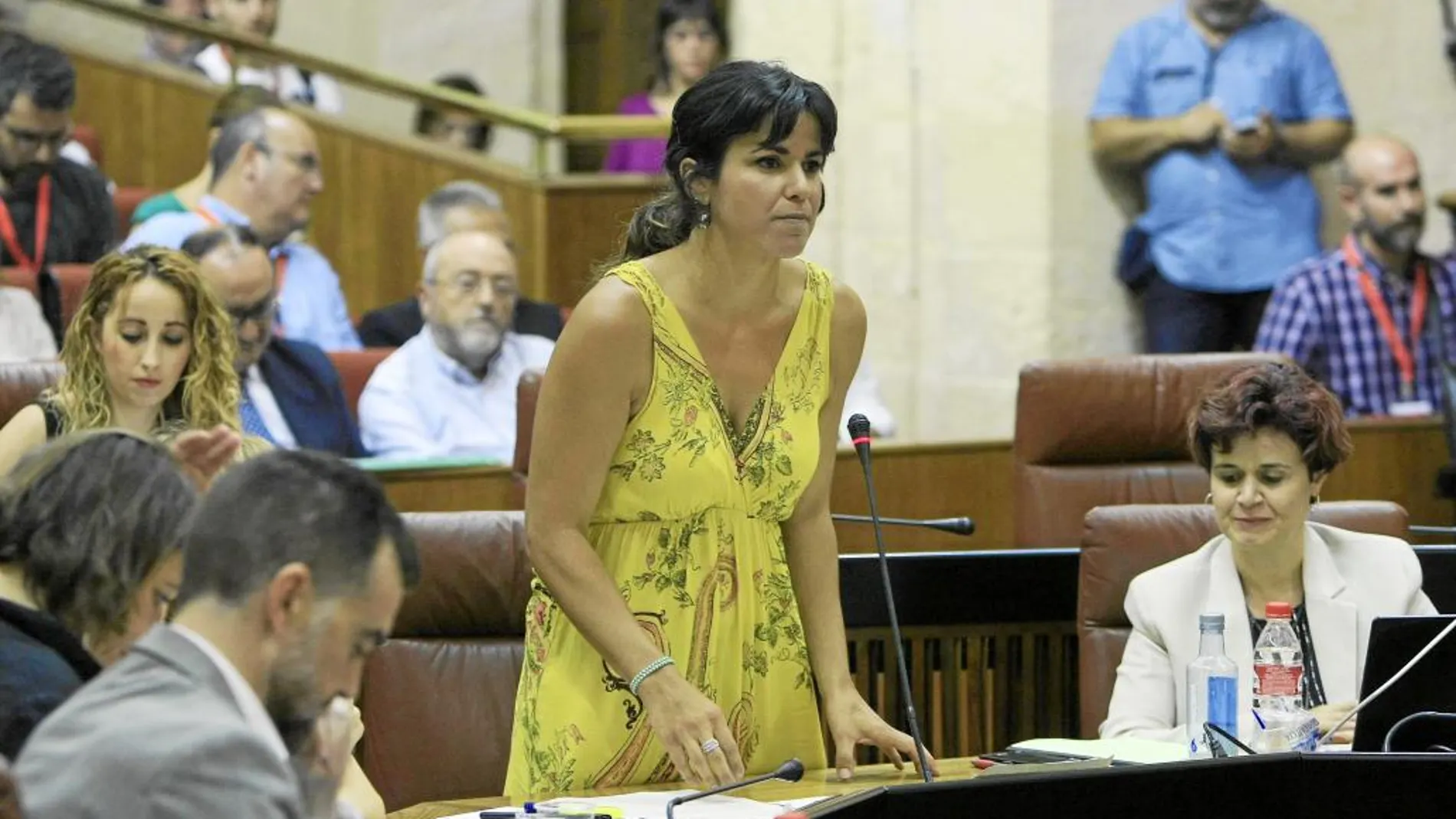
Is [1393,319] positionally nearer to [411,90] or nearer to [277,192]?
[277,192]

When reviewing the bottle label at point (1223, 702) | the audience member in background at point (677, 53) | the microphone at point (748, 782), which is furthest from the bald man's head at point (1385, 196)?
the microphone at point (748, 782)

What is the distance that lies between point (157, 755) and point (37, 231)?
4.79 m

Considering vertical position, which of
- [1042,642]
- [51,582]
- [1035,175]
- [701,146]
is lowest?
[1042,642]

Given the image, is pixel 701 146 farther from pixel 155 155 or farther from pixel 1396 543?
pixel 155 155

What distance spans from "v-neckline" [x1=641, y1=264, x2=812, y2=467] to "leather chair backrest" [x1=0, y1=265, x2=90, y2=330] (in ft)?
10.0

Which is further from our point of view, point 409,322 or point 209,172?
point 409,322

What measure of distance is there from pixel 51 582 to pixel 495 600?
1.49 m

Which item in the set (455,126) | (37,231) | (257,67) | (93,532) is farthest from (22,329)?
(93,532)

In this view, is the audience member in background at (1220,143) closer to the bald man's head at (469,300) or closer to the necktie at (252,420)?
the bald man's head at (469,300)

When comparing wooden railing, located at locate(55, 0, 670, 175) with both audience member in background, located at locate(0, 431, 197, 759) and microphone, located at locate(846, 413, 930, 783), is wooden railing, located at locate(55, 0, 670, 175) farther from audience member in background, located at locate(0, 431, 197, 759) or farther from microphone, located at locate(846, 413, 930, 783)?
audience member in background, located at locate(0, 431, 197, 759)

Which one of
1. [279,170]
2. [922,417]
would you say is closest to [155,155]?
[279,170]

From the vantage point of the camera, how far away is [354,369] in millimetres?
5734

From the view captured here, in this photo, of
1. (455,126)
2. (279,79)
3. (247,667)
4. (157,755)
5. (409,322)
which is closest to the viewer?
(157,755)

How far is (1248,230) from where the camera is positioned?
6652 mm
